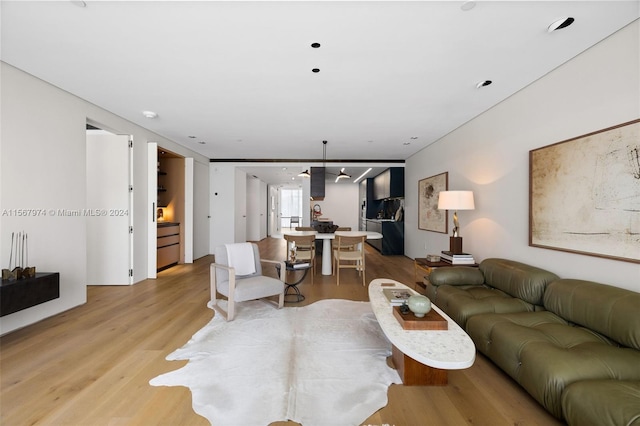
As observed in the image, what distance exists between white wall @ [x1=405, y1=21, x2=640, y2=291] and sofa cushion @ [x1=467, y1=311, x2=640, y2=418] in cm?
68

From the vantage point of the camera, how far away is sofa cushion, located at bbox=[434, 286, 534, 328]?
8.16 ft

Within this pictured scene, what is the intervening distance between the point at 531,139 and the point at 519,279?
1.55m

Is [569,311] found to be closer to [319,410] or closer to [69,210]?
[319,410]

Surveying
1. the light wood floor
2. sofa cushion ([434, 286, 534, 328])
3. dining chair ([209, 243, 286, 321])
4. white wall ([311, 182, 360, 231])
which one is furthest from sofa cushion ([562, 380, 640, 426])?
white wall ([311, 182, 360, 231])

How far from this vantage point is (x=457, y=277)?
3.23 m

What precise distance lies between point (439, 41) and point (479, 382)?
2.72m

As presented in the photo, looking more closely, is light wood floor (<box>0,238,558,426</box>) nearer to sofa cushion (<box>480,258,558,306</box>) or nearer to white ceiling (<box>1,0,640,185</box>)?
sofa cushion (<box>480,258,558,306</box>)

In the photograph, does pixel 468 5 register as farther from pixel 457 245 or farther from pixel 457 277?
pixel 457 245

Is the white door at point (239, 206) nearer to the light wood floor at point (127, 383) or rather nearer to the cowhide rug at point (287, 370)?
the light wood floor at point (127, 383)

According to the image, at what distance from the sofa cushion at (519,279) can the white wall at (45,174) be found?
16.4 feet

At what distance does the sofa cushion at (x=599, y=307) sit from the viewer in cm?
174

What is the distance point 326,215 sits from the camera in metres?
12.2

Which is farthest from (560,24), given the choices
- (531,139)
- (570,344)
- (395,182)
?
(395,182)

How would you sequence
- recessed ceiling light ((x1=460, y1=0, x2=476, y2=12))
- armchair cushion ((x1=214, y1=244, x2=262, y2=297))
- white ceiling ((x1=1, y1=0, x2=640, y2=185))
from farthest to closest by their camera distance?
armchair cushion ((x1=214, y1=244, x2=262, y2=297)), white ceiling ((x1=1, y1=0, x2=640, y2=185)), recessed ceiling light ((x1=460, y1=0, x2=476, y2=12))
